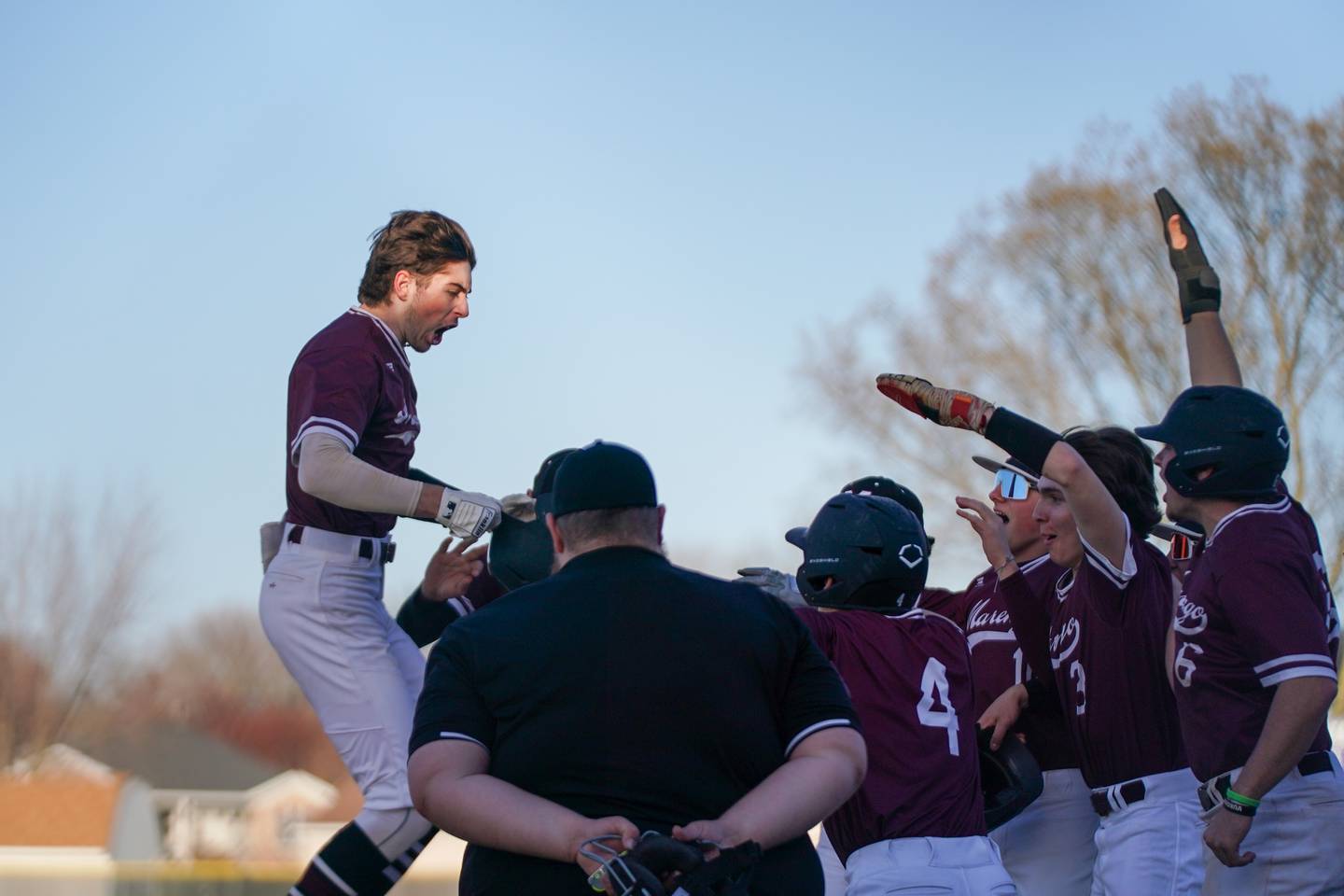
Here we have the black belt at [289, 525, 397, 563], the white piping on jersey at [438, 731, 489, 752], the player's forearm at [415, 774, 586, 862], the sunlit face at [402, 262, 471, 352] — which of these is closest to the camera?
the player's forearm at [415, 774, 586, 862]

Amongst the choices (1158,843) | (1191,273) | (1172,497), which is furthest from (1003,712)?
(1191,273)

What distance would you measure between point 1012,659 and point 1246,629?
1.57 m

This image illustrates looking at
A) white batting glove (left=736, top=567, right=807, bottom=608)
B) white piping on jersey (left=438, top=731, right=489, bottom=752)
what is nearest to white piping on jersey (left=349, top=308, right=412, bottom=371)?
white batting glove (left=736, top=567, right=807, bottom=608)

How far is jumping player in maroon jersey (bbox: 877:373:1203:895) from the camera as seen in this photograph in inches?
197

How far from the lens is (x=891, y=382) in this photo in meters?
4.61

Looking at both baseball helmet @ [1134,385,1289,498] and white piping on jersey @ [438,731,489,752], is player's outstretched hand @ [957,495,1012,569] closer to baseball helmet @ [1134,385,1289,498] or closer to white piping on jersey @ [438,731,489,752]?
baseball helmet @ [1134,385,1289,498]

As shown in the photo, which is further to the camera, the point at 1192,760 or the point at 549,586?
the point at 1192,760

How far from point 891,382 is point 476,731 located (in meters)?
1.99

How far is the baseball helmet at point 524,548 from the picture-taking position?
502cm

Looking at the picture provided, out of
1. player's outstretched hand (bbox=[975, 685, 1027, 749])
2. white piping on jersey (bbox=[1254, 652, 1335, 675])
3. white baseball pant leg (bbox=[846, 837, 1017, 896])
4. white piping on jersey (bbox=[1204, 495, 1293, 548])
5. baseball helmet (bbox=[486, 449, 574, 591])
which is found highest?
white piping on jersey (bbox=[1204, 495, 1293, 548])

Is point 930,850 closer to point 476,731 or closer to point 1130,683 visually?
point 1130,683

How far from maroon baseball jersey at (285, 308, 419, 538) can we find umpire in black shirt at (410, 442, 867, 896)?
5.51 feet

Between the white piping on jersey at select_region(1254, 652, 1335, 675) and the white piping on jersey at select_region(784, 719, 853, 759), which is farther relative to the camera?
the white piping on jersey at select_region(1254, 652, 1335, 675)

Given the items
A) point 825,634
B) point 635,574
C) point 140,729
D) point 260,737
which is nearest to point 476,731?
point 635,574
